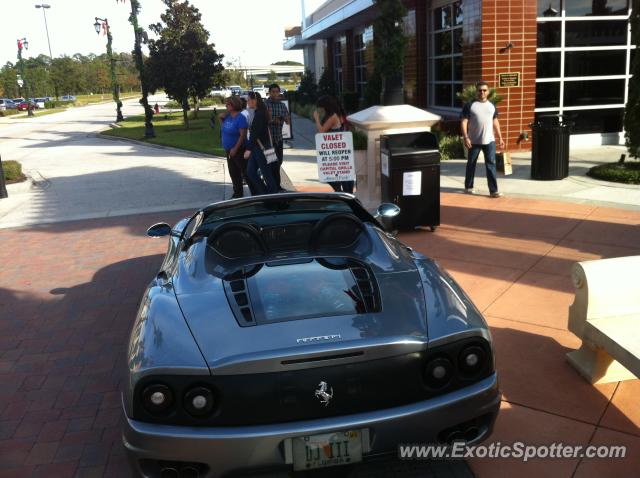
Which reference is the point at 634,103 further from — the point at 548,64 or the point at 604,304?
the point at 604,304

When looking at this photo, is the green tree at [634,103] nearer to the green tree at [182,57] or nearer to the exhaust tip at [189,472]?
the exhaust tip at [189,472]

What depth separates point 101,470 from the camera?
10.7ft

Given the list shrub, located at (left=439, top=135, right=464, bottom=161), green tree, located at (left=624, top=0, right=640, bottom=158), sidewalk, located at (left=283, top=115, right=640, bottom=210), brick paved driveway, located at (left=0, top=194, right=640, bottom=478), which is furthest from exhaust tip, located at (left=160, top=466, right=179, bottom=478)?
shrub, located at (left=439, top=135, right=464, bottom=161)

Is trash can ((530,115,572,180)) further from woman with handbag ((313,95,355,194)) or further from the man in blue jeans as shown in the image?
Result: woman with handbag ((313,95,355,194))

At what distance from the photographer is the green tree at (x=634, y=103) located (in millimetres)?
10266

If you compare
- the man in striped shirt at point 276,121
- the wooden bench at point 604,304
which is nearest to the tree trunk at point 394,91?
the man in striped shirt at point 276,121

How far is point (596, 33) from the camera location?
1451 centimetres

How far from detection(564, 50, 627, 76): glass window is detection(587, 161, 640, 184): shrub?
4525mm

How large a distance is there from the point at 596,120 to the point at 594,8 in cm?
264

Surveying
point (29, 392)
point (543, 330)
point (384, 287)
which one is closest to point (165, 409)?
point (384, 287)

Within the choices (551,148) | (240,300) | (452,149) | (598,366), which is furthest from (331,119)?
(452,149)

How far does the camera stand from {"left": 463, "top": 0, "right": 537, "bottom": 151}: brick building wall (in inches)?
535

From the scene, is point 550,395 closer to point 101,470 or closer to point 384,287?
point 384,287

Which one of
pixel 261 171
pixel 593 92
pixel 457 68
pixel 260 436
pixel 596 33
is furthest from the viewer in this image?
pixel 457 68
